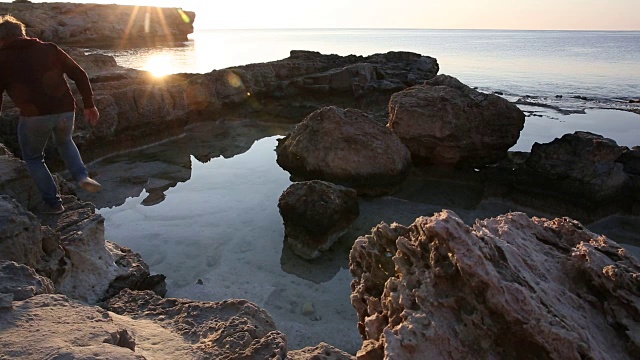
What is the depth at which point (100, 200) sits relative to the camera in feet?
25.8

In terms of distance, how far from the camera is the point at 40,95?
171 inches

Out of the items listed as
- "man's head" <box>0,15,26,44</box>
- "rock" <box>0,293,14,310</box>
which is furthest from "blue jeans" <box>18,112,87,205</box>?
"rock" <box>0,293,14,310</box>

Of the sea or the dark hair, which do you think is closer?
the dark hair

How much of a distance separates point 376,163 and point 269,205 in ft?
7.45

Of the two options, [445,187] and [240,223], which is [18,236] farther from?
[445,187]

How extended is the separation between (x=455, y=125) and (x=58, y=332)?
333 inches

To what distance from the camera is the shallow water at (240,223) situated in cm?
521

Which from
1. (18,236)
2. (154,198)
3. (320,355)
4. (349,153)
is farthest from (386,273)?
(154,198)

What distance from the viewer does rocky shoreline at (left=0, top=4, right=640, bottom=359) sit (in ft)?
7.71

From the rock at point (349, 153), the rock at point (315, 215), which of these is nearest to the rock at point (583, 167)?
the rock at point (349, 153)

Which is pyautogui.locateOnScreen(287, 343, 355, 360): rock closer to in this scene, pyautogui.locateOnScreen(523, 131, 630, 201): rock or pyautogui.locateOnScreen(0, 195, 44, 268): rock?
pyautogui.locateOnScreen(0, 195, 44, 268): rock

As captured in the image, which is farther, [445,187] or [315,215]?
[445,187]

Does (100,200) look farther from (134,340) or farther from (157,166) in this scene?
(134,340)

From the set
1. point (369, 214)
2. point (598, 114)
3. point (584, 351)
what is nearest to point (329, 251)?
point (369, 214)
